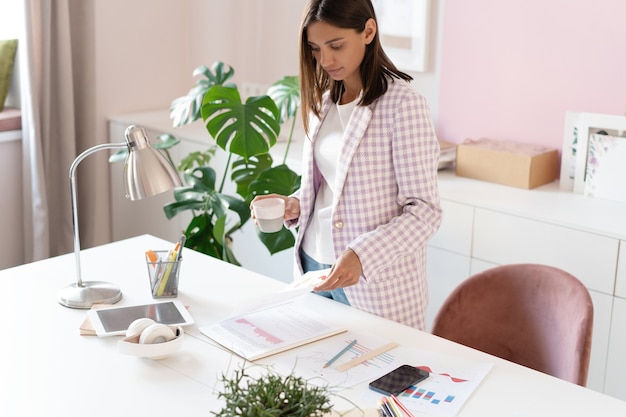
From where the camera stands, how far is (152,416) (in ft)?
4.77

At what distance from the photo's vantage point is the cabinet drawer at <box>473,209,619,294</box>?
2434 mm

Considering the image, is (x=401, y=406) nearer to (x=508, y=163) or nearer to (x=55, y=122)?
(x=508, y=163)

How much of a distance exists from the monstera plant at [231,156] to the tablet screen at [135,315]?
95 cm

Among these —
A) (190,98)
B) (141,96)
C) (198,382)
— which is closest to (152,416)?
(198,382)

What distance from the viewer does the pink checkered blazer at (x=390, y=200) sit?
1869mm

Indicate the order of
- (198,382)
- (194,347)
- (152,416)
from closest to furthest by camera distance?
(152,416) → (198,382) → (194,347)

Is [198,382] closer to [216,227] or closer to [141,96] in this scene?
[216,227]

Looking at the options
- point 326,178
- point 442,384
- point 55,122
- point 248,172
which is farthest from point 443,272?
point 55,122

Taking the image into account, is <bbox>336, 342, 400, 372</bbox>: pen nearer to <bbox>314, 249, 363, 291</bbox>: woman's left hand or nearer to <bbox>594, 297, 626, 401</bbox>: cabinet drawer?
<bbox>314, 249, 363, 291</bbox>: woman's left hand

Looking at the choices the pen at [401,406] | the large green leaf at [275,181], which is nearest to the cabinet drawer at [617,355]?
the large green leaf at [275,181]

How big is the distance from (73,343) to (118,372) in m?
0.18

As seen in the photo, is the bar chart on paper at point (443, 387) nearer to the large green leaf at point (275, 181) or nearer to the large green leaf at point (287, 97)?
the large green leaf at point (275, 181)

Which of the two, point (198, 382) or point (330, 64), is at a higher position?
point (330, 64)

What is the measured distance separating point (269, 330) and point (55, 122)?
2.15m
